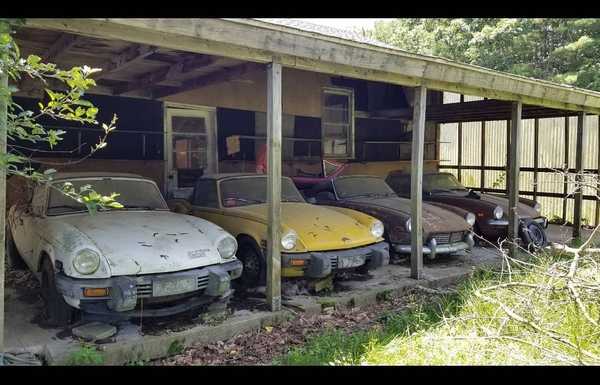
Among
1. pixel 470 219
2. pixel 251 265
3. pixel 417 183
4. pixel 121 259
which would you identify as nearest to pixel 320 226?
pixel 251 265

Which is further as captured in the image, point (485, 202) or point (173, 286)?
point (485, 202)

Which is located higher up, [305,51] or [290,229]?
[305,51]

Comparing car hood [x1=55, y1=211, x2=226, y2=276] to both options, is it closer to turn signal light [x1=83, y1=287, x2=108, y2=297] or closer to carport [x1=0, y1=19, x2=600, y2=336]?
turn signal light [x1=83, y1=287, x2=108, y2=297]

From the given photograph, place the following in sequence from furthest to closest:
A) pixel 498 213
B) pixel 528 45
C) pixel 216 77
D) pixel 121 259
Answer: pixel 528 45 < pixel 498 213 < pixel 216 77 < pixel 121 259

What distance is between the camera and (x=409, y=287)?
640cm

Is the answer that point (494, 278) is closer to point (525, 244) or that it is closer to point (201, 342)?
point (525, 244)


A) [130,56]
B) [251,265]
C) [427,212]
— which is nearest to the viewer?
[251,265]

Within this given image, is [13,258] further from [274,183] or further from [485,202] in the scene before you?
[485,202]

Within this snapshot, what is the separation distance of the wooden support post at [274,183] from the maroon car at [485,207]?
15.2 feet

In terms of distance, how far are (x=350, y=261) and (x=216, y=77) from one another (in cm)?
370

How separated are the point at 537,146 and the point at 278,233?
Answer: 407 inches

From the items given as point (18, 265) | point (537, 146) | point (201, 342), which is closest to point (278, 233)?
point (201, 342)

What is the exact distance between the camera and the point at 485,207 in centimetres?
898

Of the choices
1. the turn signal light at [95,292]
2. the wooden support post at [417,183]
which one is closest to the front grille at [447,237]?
the wooden support post at [417,183]
